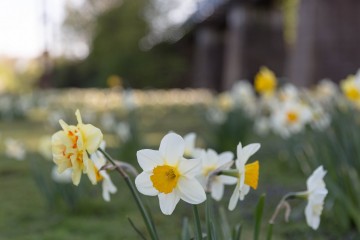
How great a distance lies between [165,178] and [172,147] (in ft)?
0.15

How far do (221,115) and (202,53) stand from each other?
13.1 m

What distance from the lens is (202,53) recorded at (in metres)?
16.8

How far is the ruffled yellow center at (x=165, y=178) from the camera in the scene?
771 mm

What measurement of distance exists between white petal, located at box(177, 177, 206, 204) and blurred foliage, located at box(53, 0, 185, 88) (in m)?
18.3

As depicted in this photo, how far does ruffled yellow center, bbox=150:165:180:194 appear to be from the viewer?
2.53ft

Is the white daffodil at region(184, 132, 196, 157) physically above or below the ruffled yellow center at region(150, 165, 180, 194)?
above

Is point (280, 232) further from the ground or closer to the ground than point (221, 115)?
closer to the ground

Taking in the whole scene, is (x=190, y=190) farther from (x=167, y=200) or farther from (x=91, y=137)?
(x=91, y=137)

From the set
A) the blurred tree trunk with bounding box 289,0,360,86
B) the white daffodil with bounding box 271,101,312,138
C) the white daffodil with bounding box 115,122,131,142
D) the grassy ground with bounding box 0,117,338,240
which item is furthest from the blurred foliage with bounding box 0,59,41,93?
the white daffodil with bounding box 271,101,312,138

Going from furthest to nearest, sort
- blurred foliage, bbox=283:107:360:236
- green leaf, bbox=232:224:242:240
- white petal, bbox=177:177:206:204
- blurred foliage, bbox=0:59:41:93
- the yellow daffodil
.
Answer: blurred foliage, bbox=0:59:41:93 → the yellow daffodil → blurred foliage, bbox=283:107:360:236 → green leaf, bbox=232:224:242:240 → white petal, bbox=177:177:206:204

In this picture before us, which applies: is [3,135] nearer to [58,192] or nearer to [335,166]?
[58,192]

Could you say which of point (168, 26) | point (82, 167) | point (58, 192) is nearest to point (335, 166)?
point (58, 192)

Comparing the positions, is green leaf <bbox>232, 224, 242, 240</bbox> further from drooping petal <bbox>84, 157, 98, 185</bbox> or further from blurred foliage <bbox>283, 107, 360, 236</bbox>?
blurred foliage <bbox>283, 107, 360, 236</bbox>

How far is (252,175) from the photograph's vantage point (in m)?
0.83
